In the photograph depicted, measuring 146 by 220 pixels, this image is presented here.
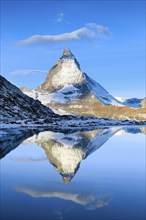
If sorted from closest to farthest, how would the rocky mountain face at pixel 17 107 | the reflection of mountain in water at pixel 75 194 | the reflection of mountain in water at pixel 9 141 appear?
the reflection of mountain in water at pixel 75 194 < the reflection of mountain in water at pixel 9 141 < the rocky mountain face at pixel 17 107

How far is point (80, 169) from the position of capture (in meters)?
18.1

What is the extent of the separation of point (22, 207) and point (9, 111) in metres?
95.3

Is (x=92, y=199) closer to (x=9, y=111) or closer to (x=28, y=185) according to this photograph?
(x=28, y=185)

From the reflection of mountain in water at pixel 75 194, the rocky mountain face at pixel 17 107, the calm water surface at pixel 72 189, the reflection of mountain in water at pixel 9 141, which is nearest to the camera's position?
the calm water surface at pixel 72 189

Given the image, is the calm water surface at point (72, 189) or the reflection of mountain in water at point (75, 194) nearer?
the calm water surface at point (72, 189)

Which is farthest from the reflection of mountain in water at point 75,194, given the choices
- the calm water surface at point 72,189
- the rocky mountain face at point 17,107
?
the rocky mountain face at point 17,107

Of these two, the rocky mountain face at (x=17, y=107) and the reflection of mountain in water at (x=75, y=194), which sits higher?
the rocky mountain face at (x=17, y=107)

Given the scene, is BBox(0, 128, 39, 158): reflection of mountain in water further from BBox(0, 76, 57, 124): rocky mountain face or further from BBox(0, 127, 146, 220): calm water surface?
BBox(0, 76, 57, 124): rocky mountain face

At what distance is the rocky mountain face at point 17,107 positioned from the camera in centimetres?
10000

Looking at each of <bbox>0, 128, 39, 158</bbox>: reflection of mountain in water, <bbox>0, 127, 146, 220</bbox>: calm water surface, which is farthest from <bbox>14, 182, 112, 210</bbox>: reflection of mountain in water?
<bbox>0, 128, 39, 158</bbox>: reflection of mountain in water

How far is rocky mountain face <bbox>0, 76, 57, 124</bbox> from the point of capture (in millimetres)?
100000

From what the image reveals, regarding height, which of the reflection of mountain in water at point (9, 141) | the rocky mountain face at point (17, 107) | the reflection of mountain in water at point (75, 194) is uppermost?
the rocky mountain face at point (17, 107)

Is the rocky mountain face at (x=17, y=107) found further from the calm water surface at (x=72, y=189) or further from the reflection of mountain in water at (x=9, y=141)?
the calm water surface at (x=72, y=189)

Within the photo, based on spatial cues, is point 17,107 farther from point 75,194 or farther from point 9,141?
point 75,194
